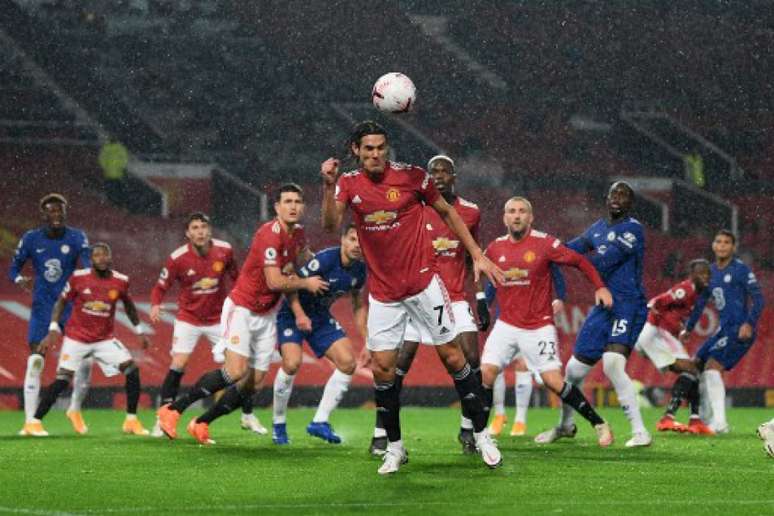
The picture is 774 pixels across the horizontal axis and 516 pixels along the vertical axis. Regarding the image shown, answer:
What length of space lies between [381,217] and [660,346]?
7.17 m

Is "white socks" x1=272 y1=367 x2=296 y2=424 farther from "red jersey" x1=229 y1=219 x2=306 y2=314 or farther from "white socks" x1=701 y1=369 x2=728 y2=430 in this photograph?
"white socks" x1=701 y1=369 x2=728 y2=430

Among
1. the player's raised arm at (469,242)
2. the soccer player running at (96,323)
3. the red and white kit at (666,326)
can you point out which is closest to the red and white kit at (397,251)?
the player's raised arm at (469,242)

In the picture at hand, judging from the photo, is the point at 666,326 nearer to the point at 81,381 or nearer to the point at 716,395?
the point at 716,395

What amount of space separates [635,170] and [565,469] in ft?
52.6

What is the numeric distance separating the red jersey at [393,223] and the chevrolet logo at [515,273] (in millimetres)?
2909

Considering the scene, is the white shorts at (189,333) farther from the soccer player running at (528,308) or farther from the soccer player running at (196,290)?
the soccer player running at (528,308)

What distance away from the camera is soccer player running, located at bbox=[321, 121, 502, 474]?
880cm

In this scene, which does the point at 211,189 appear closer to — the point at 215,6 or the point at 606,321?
the point at 215,6

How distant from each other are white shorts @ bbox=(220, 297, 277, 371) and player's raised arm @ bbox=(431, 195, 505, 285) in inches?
133

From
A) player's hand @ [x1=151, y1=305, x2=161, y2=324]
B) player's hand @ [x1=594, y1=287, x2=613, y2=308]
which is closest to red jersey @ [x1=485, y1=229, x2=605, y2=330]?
player's hand @ [x1=594, y1=287, x2=613, y2=308]

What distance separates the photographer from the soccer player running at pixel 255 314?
11.4 metres

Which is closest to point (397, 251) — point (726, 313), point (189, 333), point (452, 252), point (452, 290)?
point (452, 290)

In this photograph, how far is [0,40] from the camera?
23297mm

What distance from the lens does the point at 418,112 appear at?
24.5m
